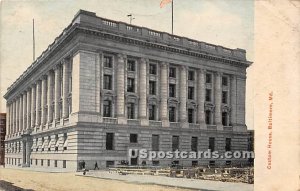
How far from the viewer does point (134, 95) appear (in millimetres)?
26562

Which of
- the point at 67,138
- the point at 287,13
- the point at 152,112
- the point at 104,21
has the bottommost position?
the point at 67,138

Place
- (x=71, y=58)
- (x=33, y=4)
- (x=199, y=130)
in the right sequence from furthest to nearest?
(x=199, y=130) < (x=71, y=58) < (x=33, y=4)

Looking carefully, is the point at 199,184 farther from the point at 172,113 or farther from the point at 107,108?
the point at 172,113

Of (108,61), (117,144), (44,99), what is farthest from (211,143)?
(44,99)

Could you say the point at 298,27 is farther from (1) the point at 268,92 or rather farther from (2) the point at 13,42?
(2) the point at 13,42

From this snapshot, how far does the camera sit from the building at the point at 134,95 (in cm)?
2494

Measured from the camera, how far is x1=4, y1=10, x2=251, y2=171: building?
24938mm

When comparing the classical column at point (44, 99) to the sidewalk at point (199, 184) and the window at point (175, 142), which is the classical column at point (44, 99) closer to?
the window at point (175, 142)

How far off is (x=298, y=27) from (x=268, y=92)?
1.58 meters

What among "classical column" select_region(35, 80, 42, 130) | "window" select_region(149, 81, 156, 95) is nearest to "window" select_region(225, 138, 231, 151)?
"window" select_region(149, 81, 156, 95)

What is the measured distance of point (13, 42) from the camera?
14711 mm

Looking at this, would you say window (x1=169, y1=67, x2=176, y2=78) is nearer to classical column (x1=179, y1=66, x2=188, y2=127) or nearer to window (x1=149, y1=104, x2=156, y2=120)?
classical column (x1=179, y1=66, x2=188, y2=127)

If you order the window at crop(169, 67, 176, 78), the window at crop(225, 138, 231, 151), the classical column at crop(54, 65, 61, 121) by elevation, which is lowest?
the window at crop(225, 138, 231, 151)

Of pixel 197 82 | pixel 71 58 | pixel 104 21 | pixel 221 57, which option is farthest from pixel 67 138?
pixel 221 57
